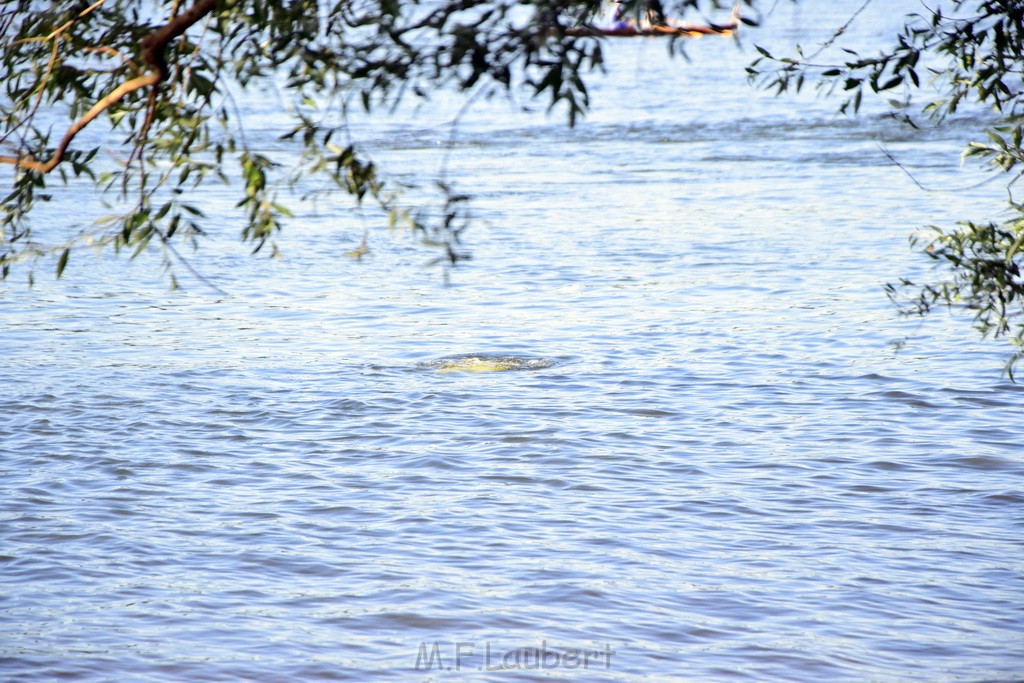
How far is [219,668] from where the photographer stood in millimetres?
7090

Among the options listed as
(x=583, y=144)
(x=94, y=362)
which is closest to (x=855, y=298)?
(x=94, y=362)

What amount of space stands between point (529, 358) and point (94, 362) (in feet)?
14.3

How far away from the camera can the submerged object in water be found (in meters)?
13.1

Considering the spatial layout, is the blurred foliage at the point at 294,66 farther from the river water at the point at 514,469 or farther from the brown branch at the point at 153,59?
the river water at the point at 514,469

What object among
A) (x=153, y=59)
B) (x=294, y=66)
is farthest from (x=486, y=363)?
(x=153, y=59)

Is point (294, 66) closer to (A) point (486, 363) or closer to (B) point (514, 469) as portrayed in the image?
(B) point (514, 469)

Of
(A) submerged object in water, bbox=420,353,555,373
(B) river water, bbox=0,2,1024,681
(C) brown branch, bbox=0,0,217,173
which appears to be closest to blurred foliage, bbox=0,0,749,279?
(C) brown branch, bbox=0,0,217,173

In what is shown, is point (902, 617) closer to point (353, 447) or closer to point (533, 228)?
point (353, 447)

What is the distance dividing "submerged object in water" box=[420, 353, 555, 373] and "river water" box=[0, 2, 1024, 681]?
10 cm

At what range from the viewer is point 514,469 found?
10.1 metres

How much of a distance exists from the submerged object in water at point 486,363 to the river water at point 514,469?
0.10 meters

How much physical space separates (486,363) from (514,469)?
3178mm

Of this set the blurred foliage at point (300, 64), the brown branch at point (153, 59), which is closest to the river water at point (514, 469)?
the blurred foliage at point (300, 64)

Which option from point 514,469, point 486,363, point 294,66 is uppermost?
point 294,66
